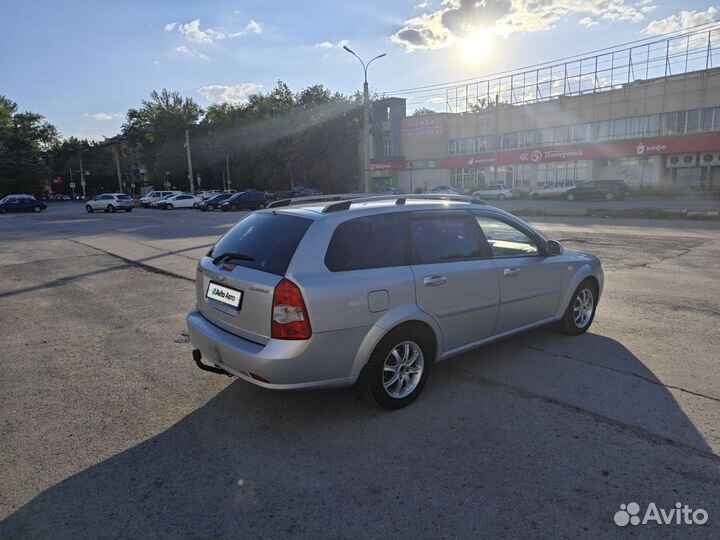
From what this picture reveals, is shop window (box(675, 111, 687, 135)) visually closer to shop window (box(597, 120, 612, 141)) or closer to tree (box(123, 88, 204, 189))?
shop window (box(597, 120, 612, 141))

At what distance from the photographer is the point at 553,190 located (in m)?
45.1

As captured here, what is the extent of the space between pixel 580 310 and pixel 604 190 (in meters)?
38.2

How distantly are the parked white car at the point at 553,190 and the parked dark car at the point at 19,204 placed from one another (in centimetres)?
4598

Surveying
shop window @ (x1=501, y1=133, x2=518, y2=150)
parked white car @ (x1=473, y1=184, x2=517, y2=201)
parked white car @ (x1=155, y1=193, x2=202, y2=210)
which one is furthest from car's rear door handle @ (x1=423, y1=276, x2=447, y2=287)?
shop window @ (x1=501, y1=133, x2=518, y2=150)

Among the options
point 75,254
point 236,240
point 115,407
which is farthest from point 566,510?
point 75,254

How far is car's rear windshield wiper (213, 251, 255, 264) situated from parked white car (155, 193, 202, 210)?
44530 mm

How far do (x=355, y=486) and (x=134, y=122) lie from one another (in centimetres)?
10174

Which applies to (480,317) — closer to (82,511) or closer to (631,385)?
(631,385)

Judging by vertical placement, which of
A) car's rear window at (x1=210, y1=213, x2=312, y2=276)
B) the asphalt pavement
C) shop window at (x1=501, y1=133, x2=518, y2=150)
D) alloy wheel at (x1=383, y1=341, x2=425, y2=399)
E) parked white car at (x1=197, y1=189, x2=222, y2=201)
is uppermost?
shop window at (x1=501, y1=133, x2=518, y2=150)

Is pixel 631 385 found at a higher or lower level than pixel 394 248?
lower

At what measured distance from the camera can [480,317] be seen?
4.29 meters

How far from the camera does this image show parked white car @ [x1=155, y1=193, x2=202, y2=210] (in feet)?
151

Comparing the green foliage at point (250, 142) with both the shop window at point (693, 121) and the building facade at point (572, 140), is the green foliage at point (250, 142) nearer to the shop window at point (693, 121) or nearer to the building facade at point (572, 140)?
the building facade at point (572, 140)

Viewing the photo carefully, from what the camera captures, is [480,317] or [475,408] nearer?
[475,408]
